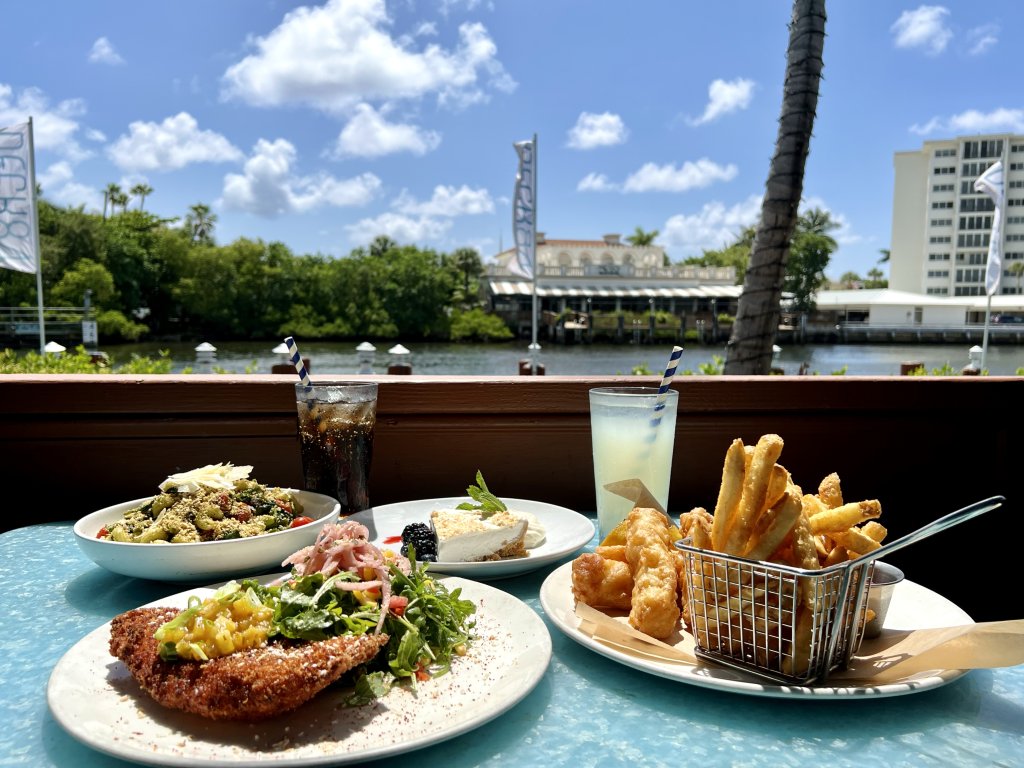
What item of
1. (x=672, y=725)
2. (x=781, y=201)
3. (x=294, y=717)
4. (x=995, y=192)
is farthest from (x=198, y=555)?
(x=995, y=192)

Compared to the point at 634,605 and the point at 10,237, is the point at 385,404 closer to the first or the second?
the point at 634,605

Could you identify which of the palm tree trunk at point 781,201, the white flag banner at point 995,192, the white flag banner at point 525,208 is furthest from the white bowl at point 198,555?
→ the white flag banner at point 995,192

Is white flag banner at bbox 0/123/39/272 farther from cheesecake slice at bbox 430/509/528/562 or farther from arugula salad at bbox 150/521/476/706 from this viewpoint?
arugula salad at bbox 150/521/476/706

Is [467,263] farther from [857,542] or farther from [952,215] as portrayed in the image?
[857,542]

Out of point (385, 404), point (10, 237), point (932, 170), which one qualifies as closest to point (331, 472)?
point (385, 404)

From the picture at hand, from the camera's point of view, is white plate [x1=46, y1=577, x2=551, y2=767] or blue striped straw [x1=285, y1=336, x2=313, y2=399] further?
blue striped straw [x1=285, y1=336, x2=313, y2=399]

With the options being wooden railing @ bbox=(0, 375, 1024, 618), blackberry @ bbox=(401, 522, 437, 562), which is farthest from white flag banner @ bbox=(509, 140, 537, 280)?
blackberry @ bbox=(401, 522, 437, 562)

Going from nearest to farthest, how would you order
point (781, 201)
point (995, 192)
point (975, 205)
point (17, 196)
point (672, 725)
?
point (672, 725) → point (781, 201) → point (17, 196) → point (995, 192) → point (975, 205)
